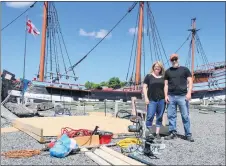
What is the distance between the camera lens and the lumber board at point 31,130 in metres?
6.66

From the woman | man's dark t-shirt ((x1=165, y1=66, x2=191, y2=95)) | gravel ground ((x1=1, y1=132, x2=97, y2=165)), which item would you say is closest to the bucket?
gravel ground ((x1=1, y1=132, x2=97, y2=165))

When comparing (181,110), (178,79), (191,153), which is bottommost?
(191,153)

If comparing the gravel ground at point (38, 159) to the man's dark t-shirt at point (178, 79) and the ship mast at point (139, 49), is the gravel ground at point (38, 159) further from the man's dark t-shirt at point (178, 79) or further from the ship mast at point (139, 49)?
the ship mast at point (139, 49)

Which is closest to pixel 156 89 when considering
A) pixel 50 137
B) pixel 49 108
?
pixel 50 137

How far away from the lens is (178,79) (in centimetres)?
709

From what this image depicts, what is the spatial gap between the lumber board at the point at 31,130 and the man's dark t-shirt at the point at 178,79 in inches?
121

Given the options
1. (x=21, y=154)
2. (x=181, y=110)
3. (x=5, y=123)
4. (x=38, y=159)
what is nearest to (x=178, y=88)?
(x=181, y=110)

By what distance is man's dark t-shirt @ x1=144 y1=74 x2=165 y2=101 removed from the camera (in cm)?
699

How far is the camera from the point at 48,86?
30.1m

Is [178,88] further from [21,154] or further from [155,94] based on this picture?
[21,154]

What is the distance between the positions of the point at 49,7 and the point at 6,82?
14842 millimetres

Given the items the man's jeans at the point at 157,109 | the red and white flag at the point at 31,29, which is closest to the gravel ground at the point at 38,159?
the man's jeans at the point at 157,109

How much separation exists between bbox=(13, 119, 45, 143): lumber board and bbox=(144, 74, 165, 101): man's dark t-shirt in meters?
2.52

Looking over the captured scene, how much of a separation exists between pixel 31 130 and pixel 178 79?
3672 millimetres
